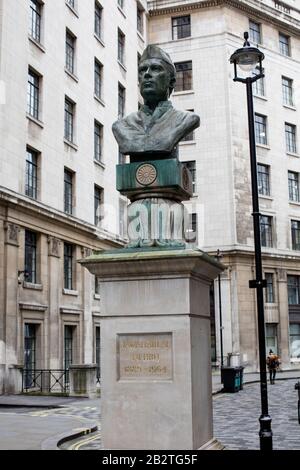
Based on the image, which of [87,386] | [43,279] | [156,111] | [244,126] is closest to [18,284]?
[43,279]

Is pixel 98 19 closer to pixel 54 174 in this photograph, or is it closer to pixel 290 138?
pixel 54 174

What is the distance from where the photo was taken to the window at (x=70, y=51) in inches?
1324

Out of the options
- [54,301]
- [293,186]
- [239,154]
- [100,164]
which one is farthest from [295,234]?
[54,301]

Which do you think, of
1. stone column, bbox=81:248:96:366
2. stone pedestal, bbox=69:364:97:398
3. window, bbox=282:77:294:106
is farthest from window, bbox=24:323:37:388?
window, bbox=282:77:294:106

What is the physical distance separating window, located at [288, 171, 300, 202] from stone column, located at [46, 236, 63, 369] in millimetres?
24710

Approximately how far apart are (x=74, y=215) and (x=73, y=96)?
20.9ft

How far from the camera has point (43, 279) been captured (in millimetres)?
29125

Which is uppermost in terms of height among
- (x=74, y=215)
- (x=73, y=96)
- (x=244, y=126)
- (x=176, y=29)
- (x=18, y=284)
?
(x=176, y=29)

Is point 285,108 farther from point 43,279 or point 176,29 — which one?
point 43,279

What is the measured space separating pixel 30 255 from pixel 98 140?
10885mm

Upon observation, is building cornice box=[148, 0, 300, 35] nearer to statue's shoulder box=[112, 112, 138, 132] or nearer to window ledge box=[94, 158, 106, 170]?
window ledge box=[94, 158, 106, 170]

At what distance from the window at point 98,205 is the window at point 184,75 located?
15.2 m

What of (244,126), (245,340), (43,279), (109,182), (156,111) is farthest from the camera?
(244,126)

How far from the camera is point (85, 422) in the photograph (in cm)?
1575
